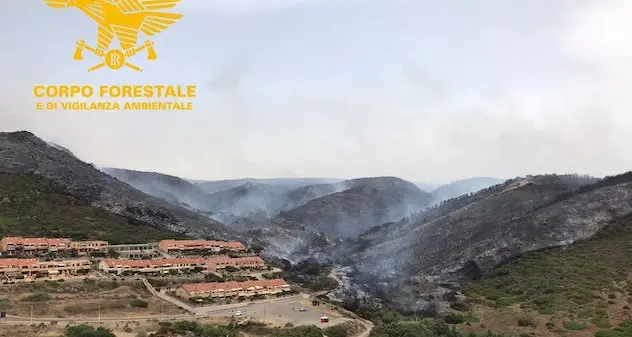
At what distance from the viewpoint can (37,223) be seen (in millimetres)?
111250

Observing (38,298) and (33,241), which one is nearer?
(38,298)

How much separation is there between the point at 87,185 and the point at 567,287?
121 meters

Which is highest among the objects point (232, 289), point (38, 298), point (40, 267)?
point (40, 267)

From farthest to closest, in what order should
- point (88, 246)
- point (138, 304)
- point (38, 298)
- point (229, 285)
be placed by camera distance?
point (88, 246) → point (229, 285) → point (138, 304) → point (38, 298)

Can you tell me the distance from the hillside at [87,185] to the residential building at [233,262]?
32.2m

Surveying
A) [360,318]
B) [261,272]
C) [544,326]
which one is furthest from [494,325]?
[261,272]

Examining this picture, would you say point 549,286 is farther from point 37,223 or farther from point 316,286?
point 37,223

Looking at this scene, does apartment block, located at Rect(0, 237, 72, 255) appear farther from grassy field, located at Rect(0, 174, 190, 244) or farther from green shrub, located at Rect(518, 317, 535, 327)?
green shrub, located at Rect(518, 317, 535, 327)

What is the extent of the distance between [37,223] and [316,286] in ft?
201

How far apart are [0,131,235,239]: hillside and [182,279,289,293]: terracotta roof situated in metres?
50.0

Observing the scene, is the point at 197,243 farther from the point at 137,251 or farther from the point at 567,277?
the point at 567,277

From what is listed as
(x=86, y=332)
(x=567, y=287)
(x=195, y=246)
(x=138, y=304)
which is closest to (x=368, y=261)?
(x=195, y=246)

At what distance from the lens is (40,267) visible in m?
81.9

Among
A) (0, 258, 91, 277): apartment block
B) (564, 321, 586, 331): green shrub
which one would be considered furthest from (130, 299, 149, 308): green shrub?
(564, 321, 586, 331): green shrub
